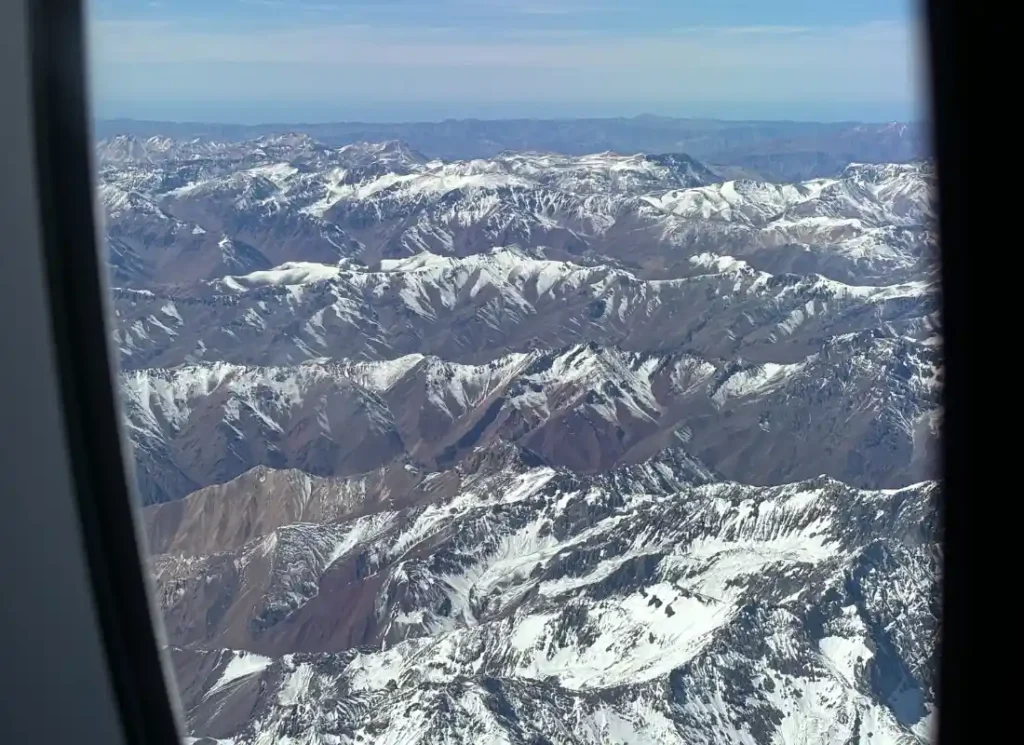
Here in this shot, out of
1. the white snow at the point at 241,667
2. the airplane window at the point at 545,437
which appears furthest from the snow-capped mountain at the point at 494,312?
the white snow at the point at 241,667

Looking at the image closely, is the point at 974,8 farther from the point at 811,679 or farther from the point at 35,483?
the point at 811,679

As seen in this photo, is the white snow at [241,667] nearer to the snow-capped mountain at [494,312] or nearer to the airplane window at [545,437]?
the airplane window at [545,437]

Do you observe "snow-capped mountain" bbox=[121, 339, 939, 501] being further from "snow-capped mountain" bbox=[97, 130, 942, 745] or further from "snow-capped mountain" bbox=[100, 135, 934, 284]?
"snow-capped mountain" bbox=[100, 135, 934, 284]

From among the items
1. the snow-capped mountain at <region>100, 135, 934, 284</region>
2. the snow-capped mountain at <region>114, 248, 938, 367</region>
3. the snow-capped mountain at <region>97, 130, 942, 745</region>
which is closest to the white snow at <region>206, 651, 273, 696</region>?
the snow-capped mountain at <region>97, 130, 942, 745</region>

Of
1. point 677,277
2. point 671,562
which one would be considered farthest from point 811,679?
point 677,277

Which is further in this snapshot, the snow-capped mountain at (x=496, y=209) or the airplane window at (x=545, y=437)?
the snow-capped mountain at (x=496, y=209)

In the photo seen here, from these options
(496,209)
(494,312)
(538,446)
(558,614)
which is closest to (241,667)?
(558,614)

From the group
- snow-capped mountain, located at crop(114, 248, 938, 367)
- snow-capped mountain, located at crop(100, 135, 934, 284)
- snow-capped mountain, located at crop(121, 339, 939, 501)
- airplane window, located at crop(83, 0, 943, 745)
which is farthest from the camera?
snow-capped mountain, located at crop(100, 135, 934, 284)

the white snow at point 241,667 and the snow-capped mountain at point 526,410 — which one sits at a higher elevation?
the snow-capped mountain at point 526,410
